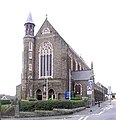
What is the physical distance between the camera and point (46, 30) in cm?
6931

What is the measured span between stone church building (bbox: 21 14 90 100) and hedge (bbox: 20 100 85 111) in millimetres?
13997

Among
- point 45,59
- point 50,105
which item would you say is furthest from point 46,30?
point 50,105

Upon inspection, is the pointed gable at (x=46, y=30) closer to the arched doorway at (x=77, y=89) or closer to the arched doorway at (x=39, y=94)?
the arched doorway at (x=39, y=94)

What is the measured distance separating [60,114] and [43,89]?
29.8 meters

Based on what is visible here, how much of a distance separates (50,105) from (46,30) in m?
26.5

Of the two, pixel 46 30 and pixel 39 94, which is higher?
pixel 46 30

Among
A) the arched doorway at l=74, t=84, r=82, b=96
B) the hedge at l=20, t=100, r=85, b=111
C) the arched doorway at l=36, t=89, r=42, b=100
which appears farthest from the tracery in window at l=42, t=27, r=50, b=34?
the hedge at l=20, t=100, r=85, b=111

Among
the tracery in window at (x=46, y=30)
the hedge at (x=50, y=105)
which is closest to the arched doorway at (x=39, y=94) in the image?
the tracery in window at (x=46, y=30)

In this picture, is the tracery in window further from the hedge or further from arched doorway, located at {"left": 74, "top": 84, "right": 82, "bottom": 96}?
the hedge

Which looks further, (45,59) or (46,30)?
(46,30)

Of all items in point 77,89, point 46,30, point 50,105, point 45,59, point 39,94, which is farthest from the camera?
point 46,30

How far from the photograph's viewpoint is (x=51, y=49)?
6806 centimetres

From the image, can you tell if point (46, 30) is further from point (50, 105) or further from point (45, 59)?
point (50, 105)

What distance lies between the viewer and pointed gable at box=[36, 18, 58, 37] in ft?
225
